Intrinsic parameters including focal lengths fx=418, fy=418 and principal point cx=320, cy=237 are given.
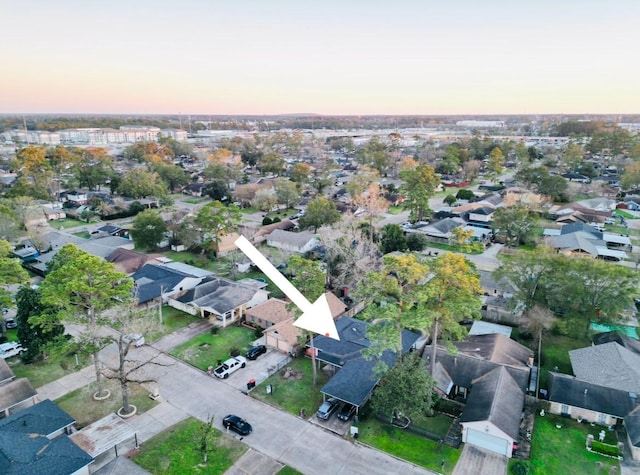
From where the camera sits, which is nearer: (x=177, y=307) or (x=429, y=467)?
(x=429, y=467)

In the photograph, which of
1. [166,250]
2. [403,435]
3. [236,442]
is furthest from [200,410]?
[166,250]

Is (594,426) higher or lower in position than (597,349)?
lower

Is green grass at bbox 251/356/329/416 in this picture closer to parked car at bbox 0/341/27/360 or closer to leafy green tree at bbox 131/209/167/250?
parked car at bbox 0/341/27/360

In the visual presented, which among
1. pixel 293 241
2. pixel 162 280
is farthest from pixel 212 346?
pixel 293 241

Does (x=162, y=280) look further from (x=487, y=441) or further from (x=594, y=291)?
(x=594, y=291)

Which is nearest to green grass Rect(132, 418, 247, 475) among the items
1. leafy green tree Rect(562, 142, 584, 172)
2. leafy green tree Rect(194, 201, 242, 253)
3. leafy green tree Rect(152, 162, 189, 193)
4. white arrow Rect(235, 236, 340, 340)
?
white arrow Rect(235, 236, 340, 340)

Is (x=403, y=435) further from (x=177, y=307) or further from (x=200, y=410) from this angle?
(x=177, y=307)

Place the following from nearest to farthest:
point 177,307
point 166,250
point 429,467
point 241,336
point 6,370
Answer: point 429,467
point 6,370
point 241,336
point 177,307
point 166,250
